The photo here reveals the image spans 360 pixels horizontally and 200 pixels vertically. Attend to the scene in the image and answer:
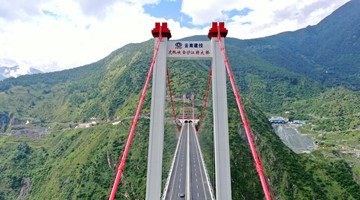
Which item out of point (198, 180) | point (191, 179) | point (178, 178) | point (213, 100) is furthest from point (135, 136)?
point (213, 100)

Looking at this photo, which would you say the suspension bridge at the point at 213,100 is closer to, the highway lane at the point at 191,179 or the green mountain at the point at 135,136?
the highway lane at the point at 191,179

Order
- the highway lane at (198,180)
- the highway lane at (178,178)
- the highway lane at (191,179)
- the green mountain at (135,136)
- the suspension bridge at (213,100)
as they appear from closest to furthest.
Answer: the suspension bridge at (213,100), the highway lane at (198,180), the highway lane at (191,179), the highway lane at (178,178), the green mountain at (135,136)

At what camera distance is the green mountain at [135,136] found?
3128 cm

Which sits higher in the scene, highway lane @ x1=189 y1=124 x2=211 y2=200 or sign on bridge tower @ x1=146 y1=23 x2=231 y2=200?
sign on bridge tower @ x1=146 y1=23 x2=231 y2=200

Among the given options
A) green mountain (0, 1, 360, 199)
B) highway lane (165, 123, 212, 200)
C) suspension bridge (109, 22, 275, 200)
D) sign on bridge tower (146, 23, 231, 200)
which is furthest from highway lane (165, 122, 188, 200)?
sign on bridge tower (146, 23, 231, 200)

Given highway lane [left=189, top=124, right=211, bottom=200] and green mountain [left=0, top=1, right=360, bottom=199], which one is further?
green mountain [left=0, top=1, right=360, bottom=199]

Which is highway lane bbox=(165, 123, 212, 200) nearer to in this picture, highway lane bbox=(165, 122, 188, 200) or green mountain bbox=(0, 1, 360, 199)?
highway lane bbox=(165, 122, 188, 200)

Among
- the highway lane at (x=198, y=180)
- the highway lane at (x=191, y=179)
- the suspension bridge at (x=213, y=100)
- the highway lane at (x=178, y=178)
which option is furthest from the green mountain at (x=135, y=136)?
the suspension bridge at (x=213, y=100)

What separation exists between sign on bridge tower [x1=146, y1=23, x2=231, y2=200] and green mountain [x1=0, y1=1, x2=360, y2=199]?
55.0 feet

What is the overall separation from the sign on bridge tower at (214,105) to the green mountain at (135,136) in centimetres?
1676

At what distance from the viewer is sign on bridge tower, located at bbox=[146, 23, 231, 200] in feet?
21.7

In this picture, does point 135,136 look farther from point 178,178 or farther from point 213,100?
point 213,100

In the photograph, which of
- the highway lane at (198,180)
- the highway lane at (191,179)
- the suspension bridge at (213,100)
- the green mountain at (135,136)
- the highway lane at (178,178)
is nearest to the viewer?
the suspension bridge at (213,100)

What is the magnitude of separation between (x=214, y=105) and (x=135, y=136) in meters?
35.1
